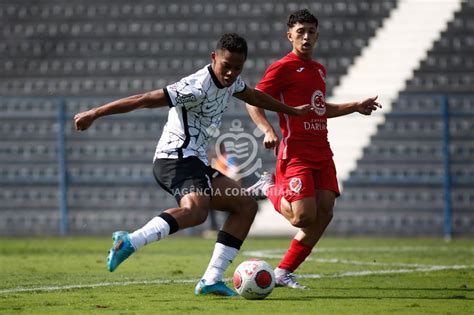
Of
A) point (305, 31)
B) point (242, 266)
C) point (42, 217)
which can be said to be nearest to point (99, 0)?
point (42, 217)

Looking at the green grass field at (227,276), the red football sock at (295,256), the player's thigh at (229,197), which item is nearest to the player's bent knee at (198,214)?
the player's thigh at (229,197)

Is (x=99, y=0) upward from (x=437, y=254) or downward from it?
upward

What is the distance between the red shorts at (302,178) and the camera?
23.6 ft

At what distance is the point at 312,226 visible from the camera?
738 cm

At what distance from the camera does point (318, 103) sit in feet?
24.3

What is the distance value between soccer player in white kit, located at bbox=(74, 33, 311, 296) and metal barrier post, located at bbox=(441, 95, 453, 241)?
31.6ft

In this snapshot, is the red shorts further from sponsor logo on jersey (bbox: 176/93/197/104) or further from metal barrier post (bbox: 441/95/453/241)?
metal barrier post (bbox: 441/95/453/241)

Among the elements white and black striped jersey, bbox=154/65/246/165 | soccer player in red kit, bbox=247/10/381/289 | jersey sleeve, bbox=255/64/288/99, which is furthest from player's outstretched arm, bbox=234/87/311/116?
jersey sleeve, bbox=255/64/288/99

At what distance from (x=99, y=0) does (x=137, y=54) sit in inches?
66.9

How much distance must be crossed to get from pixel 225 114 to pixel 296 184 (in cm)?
886

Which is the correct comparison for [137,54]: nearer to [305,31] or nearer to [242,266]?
[305,31]

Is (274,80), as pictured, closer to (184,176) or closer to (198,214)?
(184,176)

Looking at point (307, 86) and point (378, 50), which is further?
point (378, 50)

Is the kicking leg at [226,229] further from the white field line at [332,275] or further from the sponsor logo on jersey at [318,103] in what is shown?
the sponsor logo on jersey at [318,103]
